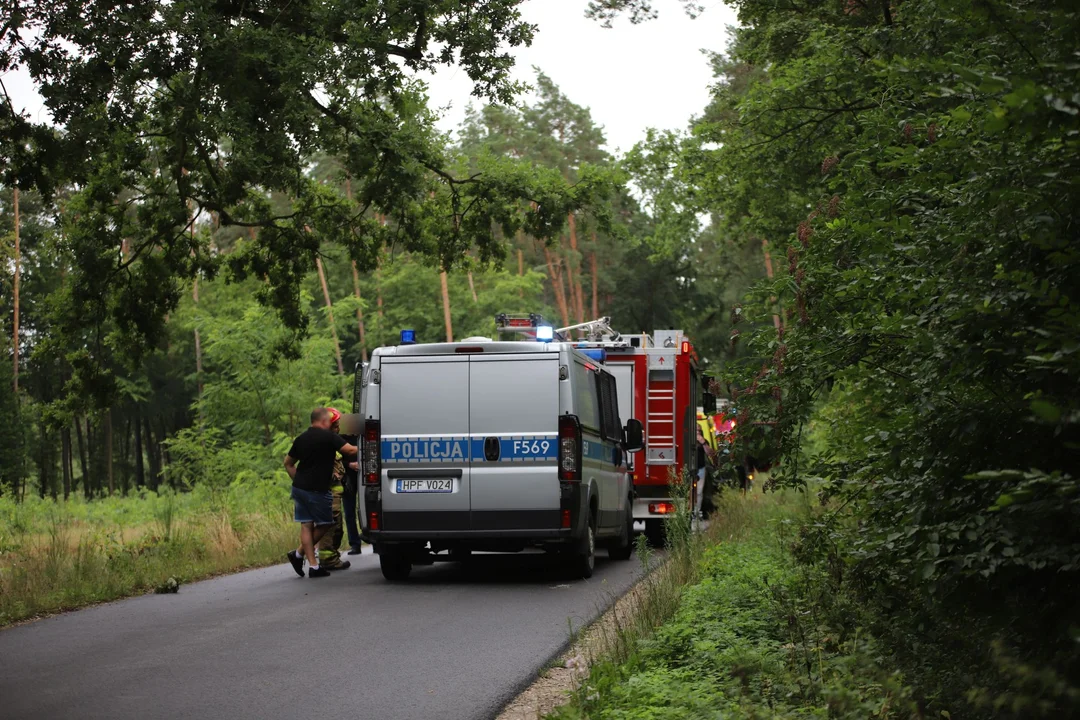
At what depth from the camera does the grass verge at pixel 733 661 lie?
543 cm

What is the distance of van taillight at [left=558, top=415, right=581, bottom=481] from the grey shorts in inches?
117

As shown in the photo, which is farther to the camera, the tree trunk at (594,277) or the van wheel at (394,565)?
the tree trunk at (594,277)

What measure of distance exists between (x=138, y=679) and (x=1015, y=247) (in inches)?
228

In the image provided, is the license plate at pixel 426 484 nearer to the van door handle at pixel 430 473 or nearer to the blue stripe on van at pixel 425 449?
the van door handle at pixel 430 473

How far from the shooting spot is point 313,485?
14484mm

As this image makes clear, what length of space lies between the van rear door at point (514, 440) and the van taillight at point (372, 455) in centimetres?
102

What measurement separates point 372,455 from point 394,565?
134 centimetres

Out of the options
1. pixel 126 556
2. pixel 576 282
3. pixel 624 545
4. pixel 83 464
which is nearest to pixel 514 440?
pixel 624 545

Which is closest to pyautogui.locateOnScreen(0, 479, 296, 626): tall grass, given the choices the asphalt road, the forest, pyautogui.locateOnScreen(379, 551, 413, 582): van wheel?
the forest

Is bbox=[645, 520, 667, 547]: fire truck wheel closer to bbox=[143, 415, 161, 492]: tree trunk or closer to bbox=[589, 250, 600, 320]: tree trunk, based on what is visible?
bbox=[589, 250, 600, 320]: tree trunk

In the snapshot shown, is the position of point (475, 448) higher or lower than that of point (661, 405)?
lower

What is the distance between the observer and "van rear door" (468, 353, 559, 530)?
13.2m

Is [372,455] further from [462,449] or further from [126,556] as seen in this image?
[126,556]

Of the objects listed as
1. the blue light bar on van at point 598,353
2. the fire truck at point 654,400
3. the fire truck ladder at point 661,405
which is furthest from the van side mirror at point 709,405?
the blue light bar on van at point 598,353
